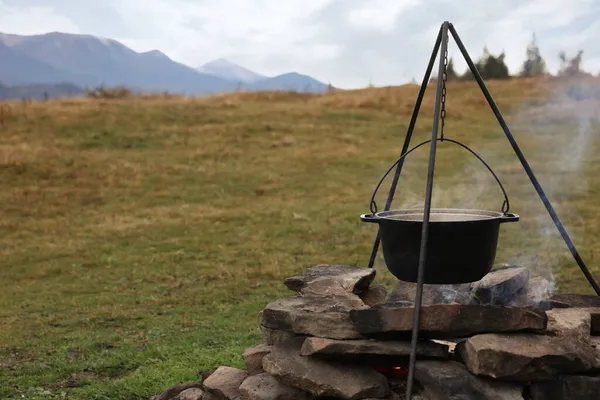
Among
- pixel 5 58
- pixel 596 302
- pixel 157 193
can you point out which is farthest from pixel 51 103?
pixel 5 58

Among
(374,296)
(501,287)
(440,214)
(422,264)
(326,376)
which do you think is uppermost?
(440,214)

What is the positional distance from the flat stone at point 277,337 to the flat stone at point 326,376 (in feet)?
0.51

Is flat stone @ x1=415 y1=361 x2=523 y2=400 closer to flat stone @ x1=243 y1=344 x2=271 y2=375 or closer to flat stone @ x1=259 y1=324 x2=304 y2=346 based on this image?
flat stone @ x1=259 y1=324 x2=304 y2=346

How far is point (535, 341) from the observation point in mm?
3385

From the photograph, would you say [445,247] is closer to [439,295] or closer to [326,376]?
[326,376]

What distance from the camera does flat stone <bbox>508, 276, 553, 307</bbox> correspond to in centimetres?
433

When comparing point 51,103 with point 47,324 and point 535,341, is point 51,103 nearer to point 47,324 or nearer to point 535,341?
point 47,324

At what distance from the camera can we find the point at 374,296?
4.71 meters

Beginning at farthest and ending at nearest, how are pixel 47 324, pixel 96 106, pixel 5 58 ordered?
pixel 5 58 < pixel 96 106 < pixel 47 324

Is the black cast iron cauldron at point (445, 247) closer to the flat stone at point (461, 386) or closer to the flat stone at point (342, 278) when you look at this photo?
the flat stone at point (461, 386)

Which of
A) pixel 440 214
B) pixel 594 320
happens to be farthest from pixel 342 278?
pixel 594 320

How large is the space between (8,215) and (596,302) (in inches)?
463

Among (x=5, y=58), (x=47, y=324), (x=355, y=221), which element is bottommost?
(x=47, y=324)

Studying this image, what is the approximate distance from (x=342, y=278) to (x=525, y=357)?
61.2 inches
